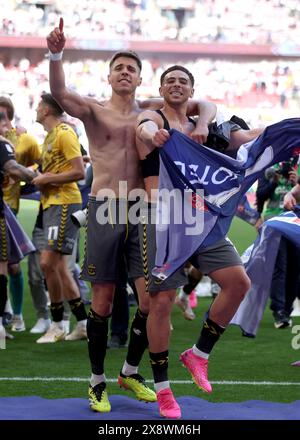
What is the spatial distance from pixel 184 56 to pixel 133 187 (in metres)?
32.2

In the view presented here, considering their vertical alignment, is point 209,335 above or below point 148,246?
below

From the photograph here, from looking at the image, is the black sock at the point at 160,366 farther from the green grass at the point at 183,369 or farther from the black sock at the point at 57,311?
the black sock at the point at 57,311

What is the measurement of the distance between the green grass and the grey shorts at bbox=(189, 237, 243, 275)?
3.19ft

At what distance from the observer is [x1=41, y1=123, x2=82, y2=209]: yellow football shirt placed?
8.16 metres

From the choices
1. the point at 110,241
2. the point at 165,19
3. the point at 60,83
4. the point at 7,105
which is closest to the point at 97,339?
the point at 110,241

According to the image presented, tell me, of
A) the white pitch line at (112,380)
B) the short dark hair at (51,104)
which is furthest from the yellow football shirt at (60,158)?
the white pitch line at (112,380)

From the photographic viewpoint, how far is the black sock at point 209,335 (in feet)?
17.9

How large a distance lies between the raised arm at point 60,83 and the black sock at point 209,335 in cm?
139

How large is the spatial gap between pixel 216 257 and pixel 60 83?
4.31 ft

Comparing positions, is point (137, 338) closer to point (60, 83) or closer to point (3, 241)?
point (60, 83)

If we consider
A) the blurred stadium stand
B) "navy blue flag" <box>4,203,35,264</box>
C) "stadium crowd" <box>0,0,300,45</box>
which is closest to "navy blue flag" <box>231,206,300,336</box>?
"navy blue flag" <box>4,203,35,264</box>

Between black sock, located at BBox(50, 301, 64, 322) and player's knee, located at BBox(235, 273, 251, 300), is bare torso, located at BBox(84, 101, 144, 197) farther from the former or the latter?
black sock, located at BBox(50, 301, 64, 322)

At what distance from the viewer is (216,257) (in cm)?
534

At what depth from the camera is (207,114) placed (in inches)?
219
